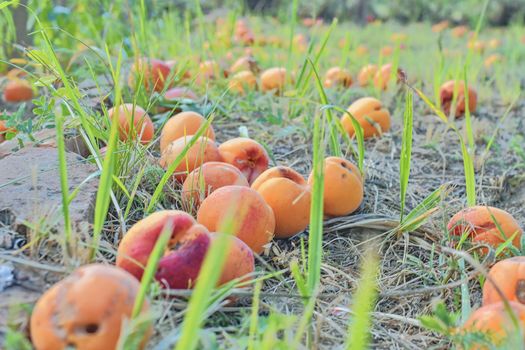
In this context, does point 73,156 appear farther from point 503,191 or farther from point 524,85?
point 524,85

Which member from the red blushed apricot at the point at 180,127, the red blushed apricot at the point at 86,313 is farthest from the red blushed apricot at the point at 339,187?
the red blushed apricot at the point at 86,313

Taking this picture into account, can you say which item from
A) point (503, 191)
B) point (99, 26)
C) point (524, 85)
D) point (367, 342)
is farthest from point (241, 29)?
point (367, 342)

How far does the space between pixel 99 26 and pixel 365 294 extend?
3.30m

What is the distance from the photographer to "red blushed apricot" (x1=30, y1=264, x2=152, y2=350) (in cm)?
91

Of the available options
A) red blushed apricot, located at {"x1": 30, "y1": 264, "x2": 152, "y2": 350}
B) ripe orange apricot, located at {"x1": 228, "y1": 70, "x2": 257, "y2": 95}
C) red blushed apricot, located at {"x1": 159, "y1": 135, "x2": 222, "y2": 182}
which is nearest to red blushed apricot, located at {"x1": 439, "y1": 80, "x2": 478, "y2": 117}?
ripe orange apricot, located at {"x1": 228, "y1": 70, "x2": 257, "y2": 95}

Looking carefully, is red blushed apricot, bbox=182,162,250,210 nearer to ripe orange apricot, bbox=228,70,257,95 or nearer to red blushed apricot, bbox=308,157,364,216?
red blushed apricot, bbox=308,157,364,216

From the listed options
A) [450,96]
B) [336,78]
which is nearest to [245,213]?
[450,96]

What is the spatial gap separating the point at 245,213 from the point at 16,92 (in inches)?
81.6

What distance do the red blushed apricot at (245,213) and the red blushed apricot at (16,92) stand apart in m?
1.94

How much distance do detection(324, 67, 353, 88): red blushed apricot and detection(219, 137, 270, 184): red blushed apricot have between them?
4.97 ft

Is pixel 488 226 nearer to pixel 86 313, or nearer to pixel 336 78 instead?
pixel 86 313

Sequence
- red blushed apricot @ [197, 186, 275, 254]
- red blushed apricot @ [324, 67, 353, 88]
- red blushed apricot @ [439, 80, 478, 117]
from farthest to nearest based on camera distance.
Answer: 1. red blushed apricot @ [324, 67, 353, 88]
2. red blushed apricot @ [439, 80, 478, 117]
3. red blushed apricot @ [197, 186, 275, 254]

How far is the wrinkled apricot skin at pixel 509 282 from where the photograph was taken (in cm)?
121

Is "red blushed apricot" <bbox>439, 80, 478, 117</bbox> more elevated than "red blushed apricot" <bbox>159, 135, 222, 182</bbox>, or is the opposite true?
"red blushed apricot" <bbox>159, 135, 222, 182</bbox>
